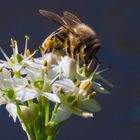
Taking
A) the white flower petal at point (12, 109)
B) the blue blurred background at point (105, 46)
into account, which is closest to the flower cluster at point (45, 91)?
the white flower petal at point (12, 109)

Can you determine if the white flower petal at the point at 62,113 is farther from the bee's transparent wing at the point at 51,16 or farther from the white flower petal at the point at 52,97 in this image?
the bee's transparent wing at the point at 51,16

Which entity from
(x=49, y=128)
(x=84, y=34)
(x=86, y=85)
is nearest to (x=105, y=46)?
(x=84, y=34)

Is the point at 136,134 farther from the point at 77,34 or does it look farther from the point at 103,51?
the point at 77,34

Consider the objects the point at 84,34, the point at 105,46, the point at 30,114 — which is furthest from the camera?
the point at 105,46

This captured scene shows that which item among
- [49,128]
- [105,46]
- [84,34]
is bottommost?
[105,46]

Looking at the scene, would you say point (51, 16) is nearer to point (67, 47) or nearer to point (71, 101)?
point (67, 47)


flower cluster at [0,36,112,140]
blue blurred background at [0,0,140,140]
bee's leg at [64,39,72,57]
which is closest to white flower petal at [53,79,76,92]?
flower cluster at [0,36,112,140]

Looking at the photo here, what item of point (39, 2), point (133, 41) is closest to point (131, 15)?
point (133, 41)
